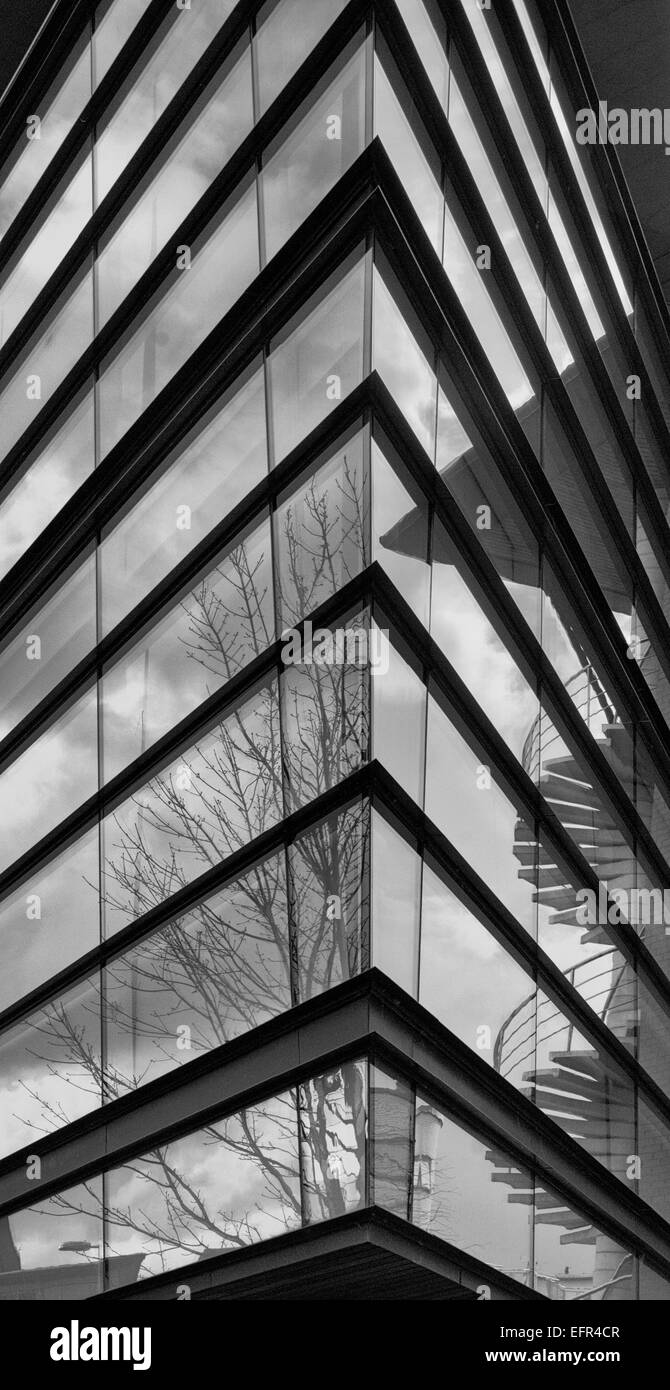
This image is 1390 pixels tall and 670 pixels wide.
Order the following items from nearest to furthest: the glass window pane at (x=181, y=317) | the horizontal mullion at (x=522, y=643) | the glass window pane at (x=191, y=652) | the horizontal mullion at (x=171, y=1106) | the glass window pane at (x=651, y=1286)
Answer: the horizontal mullion at (x=171, y=1106) < the horizontal mullion at (x=522, y=643) < the glass window pane at (x=191, y=652) < the glass window pane at (x=181, y=317) < the glass window pane at (x=651, y=1286)

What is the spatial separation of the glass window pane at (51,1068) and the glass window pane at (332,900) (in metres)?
3.20

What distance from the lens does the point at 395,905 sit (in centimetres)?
822

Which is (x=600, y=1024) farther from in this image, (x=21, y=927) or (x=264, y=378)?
(x=264, y=378)

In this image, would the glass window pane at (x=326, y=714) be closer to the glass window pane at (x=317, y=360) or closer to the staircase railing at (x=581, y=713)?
the glass window pane at (x=317, y=360)

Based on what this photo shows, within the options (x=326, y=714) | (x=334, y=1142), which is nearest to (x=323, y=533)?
(x=326, y=714)

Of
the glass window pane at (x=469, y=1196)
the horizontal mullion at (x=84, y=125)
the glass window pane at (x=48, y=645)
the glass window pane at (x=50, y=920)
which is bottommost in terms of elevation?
the glass window pane at (x=469, y=1196)

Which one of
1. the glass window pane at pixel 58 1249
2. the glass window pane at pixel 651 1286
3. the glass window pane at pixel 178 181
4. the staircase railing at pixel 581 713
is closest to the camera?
the glass window pane at pixel 58 1249

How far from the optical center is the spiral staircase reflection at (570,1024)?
1063 centimetres

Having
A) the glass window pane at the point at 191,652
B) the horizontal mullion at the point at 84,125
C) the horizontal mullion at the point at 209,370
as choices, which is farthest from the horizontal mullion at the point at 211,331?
the horizontal mullion at the point at 84,125

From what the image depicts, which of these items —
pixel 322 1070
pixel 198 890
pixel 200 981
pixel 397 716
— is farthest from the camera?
pixel 198 890

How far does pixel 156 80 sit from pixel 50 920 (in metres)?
7.57

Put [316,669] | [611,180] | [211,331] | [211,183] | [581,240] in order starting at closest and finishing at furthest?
1. [316,669]
2. [211,331]
3. [211,183]
4. [581,240]
5. [611,180]

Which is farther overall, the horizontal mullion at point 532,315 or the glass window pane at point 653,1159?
the glass window pane at point 653,1159

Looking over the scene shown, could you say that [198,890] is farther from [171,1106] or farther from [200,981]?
[171,1106]
